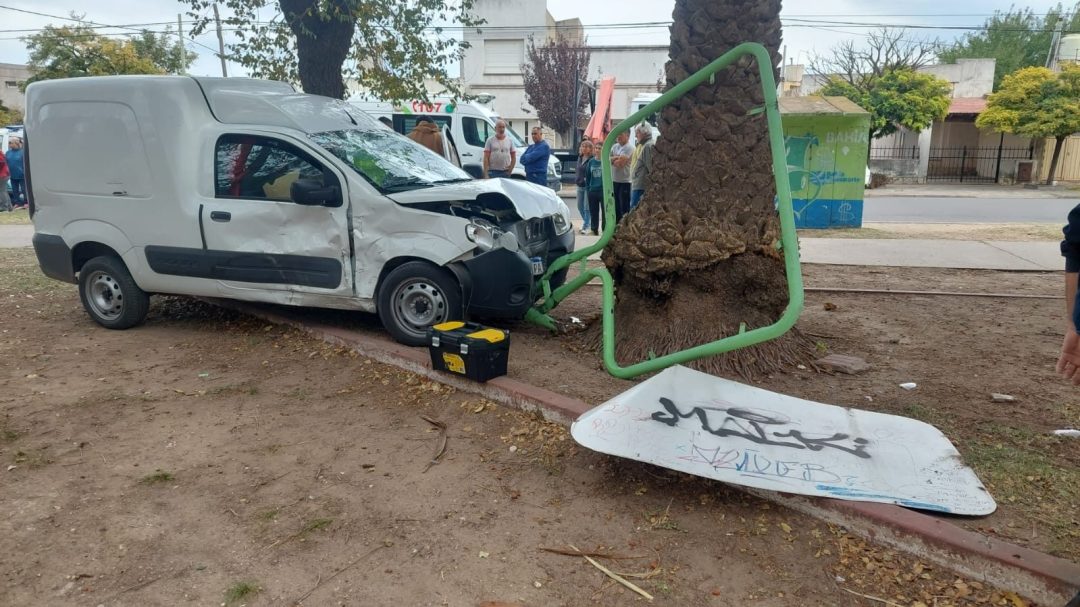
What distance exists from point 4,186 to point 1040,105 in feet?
110

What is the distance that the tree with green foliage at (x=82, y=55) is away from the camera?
112 ft

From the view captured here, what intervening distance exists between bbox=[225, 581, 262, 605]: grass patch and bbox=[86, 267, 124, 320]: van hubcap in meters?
4.72

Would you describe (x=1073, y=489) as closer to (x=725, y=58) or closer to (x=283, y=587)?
(x=725, y=58)

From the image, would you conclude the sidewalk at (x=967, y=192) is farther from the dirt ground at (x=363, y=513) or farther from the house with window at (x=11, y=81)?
the house with window at (x=11, y=81)

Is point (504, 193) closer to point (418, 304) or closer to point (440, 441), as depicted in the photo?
point (418, 304)

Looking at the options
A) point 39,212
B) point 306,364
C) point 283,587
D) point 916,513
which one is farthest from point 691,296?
point 39,212

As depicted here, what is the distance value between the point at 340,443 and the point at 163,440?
3.46 ft

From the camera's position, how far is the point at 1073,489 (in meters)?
3.52

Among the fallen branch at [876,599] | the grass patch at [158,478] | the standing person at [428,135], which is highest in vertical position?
the standing person at [428,135]

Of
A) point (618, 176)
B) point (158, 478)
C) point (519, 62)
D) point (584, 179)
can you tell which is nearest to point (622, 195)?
point (618, 176)

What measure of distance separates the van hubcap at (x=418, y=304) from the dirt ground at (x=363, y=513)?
509 mm

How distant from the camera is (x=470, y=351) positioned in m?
4.81

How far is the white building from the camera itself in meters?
40.1

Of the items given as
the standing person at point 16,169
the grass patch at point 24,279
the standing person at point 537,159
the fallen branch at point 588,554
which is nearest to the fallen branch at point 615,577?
the fallen branch at point 588,554
